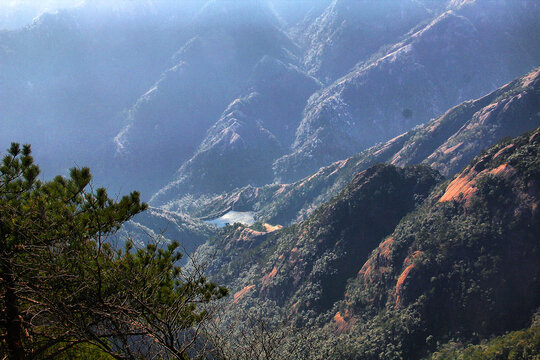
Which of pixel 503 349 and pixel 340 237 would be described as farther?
pixel 340 237

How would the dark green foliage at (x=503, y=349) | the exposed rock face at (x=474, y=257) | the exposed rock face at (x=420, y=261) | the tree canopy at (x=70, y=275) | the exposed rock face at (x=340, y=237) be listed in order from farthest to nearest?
the exposed rock face at (x=340, y=237)
the exposed rock face at (x=420, y=261)
the exposed rock face at (x=474, y=257)
the dark green foliage at (x=503, y=349)
the tree canopy at (x=70, y=275)

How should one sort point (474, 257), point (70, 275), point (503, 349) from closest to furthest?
point (70, 275)
point (503, 349)
point (474, 257)

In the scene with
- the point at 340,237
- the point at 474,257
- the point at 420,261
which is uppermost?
the point at 340,237

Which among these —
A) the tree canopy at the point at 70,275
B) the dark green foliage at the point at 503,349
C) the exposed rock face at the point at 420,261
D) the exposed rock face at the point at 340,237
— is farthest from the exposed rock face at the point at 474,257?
the tree canopy at the point at 70,275

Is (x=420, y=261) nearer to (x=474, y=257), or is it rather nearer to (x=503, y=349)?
(x=474, y=257)

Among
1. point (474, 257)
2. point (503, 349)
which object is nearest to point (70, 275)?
point (503, 349)

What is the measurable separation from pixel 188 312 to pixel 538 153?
210 feet

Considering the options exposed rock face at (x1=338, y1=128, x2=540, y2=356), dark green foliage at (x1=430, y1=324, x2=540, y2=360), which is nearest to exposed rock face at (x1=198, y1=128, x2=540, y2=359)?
exposed rock face at (x1=338, y1=128, x2=540, y2=356)

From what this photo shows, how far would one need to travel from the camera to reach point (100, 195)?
15180mm

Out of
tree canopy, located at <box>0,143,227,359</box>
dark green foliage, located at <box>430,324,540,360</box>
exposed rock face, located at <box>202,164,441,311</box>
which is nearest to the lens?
tree canopy, located at <box>0,143,227,359</box>

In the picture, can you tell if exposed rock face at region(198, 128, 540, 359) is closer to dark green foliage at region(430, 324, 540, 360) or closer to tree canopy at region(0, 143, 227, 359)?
dark green foliage at region(430, 324, 540, 360)

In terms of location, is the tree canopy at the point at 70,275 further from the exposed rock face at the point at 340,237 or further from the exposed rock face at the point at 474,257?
the exposed rock face at the point at 340,237

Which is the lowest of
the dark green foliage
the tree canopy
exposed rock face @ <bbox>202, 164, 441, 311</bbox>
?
the dark green foliage

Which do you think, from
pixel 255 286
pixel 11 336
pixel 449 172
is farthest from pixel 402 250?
pixel 449 172
